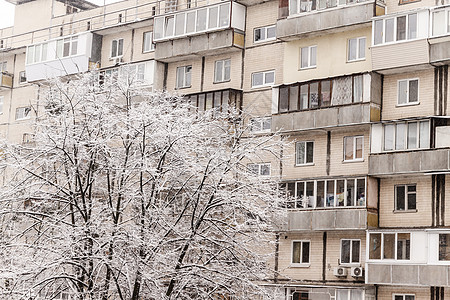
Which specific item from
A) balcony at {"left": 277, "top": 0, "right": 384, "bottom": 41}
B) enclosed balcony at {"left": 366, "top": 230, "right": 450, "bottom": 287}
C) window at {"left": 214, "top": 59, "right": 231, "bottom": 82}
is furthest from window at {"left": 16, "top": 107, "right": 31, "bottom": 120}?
enclosed balcony at {"left": 366, "top": 230, "right": 450, "bottom": 287}

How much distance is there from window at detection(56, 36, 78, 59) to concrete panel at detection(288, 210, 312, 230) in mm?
19347

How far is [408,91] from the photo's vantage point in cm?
4078

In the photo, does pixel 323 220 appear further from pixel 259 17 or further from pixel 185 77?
pixel 185 77

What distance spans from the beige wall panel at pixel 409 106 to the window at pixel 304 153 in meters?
4.21

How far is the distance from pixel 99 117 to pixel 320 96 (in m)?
14.6

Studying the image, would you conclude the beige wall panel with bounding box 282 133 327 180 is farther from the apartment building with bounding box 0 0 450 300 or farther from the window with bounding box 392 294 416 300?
the window with bounding box 392 294 416 300

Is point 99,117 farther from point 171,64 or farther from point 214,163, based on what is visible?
point 171,64

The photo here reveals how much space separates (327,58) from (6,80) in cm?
2633

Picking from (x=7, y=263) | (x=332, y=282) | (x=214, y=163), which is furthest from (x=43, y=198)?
(x=332, y=282)

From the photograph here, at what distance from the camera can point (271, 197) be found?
104 feet

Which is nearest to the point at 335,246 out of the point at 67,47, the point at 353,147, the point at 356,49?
the point at 353,147

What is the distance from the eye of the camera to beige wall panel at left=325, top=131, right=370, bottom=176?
41.9 meters

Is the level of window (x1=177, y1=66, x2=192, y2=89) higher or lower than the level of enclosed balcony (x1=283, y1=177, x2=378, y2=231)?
higher

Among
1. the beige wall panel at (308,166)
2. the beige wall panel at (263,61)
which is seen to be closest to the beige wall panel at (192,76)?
the beige wall panel at (263,61)
